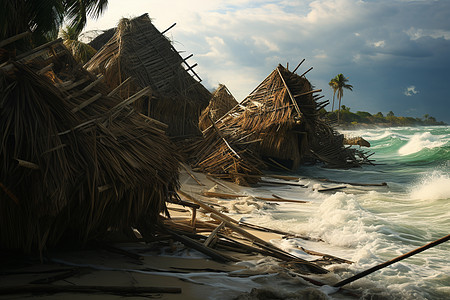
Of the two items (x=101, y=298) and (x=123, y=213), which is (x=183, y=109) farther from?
(x=101, y=298)

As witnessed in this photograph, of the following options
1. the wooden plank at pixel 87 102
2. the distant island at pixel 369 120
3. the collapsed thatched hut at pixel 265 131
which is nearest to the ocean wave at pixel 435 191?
the collapsed thatched hut at pixel 265 131

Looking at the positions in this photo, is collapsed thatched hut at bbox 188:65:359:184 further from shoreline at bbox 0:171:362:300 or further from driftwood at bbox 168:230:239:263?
shoreline at bbox 0:171:362:300

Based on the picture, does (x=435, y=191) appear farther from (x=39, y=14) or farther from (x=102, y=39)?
(x=102, y=39)

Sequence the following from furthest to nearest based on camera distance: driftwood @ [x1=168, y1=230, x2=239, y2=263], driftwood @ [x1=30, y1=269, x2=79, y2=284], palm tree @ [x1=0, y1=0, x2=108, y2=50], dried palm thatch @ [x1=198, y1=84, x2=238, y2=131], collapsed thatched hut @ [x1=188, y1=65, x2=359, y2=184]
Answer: dried palm thatch @ [x1=198, y1=84, x2=238, y2=131], collapsed thatched hut @ [x1=188, y1=65, x2=359, y2=184], palm tree @ [x1=0, y1=0, x2=108, y2=50], driftwood @ [x1=168, y1=230, x2=239, y2=263], driftwood @ [x1=30, y1=269, x2=79, y2=284]

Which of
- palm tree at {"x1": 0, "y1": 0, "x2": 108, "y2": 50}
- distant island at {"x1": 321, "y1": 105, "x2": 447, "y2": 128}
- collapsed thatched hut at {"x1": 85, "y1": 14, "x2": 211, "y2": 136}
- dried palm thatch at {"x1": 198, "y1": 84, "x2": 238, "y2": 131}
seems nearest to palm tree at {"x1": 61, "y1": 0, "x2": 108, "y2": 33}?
palm tree at {"x1": 0, "y1": 0, "x2": 108, "y2": 50}

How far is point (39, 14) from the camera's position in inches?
301

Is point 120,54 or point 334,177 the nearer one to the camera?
point 120,54

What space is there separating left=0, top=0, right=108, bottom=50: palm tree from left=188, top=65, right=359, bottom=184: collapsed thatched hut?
5870 mm

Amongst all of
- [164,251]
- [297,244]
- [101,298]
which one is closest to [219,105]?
[297,244]

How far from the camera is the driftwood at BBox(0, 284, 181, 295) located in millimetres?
3170

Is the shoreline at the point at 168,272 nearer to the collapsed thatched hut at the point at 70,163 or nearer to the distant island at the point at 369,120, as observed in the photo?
the collapsed thatched hut at the point at 70,163

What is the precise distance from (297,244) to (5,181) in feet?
14.0

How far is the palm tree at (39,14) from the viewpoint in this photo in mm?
6465

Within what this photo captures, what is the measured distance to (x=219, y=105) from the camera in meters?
20.6
